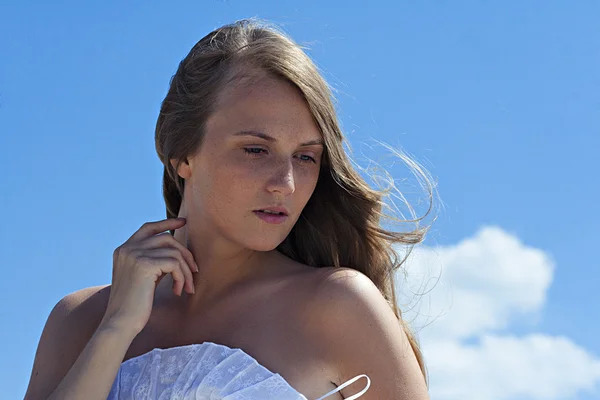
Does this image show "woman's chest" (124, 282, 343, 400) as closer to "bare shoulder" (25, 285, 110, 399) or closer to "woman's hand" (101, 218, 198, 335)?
"woman's hand" (101, 218, 198, 335)

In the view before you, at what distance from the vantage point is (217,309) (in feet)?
13.6

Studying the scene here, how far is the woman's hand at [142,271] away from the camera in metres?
3.86

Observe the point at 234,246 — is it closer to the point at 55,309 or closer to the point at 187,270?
the point at 187,270

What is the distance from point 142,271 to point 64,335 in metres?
0.75

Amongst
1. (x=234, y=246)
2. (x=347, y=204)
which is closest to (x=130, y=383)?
(x=234, y=246)

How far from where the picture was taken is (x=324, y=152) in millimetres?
4168

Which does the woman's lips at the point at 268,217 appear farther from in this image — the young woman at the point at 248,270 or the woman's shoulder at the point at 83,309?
the woman's shoulder at the point at 83,309

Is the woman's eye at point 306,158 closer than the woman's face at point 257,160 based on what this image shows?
No

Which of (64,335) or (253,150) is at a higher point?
(253,150)

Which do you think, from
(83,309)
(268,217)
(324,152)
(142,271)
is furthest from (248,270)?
(83,309)

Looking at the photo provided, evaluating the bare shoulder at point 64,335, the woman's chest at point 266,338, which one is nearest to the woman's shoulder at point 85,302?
the bare shoulder at point 64,335

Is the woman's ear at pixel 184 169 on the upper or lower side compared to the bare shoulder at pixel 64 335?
upper

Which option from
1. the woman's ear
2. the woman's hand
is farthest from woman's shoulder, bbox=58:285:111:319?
the woman's ear

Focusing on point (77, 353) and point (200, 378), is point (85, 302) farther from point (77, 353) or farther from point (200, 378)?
point (200, 378)
